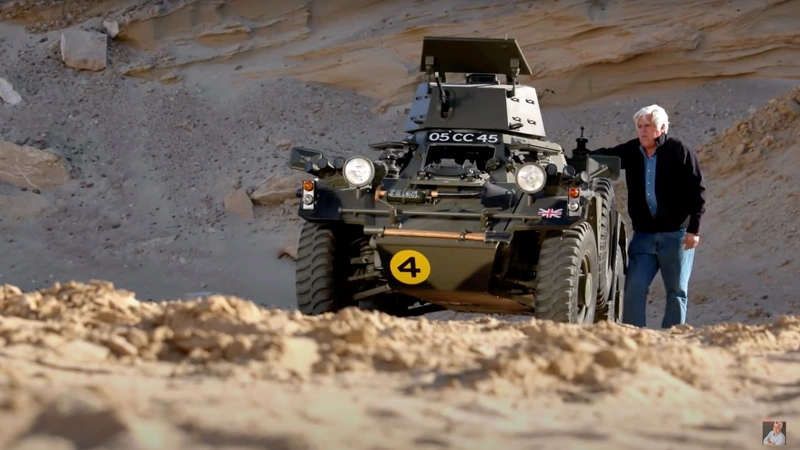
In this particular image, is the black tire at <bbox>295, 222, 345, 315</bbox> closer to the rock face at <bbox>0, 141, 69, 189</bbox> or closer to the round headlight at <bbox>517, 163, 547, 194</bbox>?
the round headlight at <bbox>517, 163, 547, 194</bbox>

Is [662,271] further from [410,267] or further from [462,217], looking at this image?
[410,267]

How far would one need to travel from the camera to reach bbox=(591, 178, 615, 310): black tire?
8.09 m

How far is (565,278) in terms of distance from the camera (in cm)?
689

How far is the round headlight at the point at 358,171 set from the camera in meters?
7.41

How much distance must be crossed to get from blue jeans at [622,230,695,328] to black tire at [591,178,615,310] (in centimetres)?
29

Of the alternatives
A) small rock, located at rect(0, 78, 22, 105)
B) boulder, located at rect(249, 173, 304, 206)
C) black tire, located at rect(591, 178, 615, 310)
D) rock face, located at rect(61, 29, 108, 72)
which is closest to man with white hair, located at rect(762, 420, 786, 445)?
black tire, located at rect(591, 178, 615, 310)

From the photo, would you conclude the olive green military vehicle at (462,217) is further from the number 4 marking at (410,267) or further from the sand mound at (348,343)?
the sand mound at (348,343)

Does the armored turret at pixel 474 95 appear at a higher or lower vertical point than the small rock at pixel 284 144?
higher

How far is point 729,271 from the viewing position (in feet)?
38.6

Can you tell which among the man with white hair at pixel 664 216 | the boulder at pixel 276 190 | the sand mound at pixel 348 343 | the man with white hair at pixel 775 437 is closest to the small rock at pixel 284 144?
the boulder at pixel 276 190

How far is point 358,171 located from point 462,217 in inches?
31.4

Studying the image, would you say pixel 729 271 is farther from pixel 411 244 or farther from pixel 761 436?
pixel 761 436

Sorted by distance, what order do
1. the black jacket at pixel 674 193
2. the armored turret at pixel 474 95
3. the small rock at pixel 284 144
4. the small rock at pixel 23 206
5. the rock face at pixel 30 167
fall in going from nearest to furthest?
the black jacket at pixel 674 193
the armored turret at pixel 474 95
the small rock at pixel 23 206
the rock face at pixel 30 167
the small rock at pixel 284 144

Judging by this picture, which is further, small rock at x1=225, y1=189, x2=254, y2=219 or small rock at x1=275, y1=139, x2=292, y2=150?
small rock at x1=275, y1=139, x2=292, y2=150
